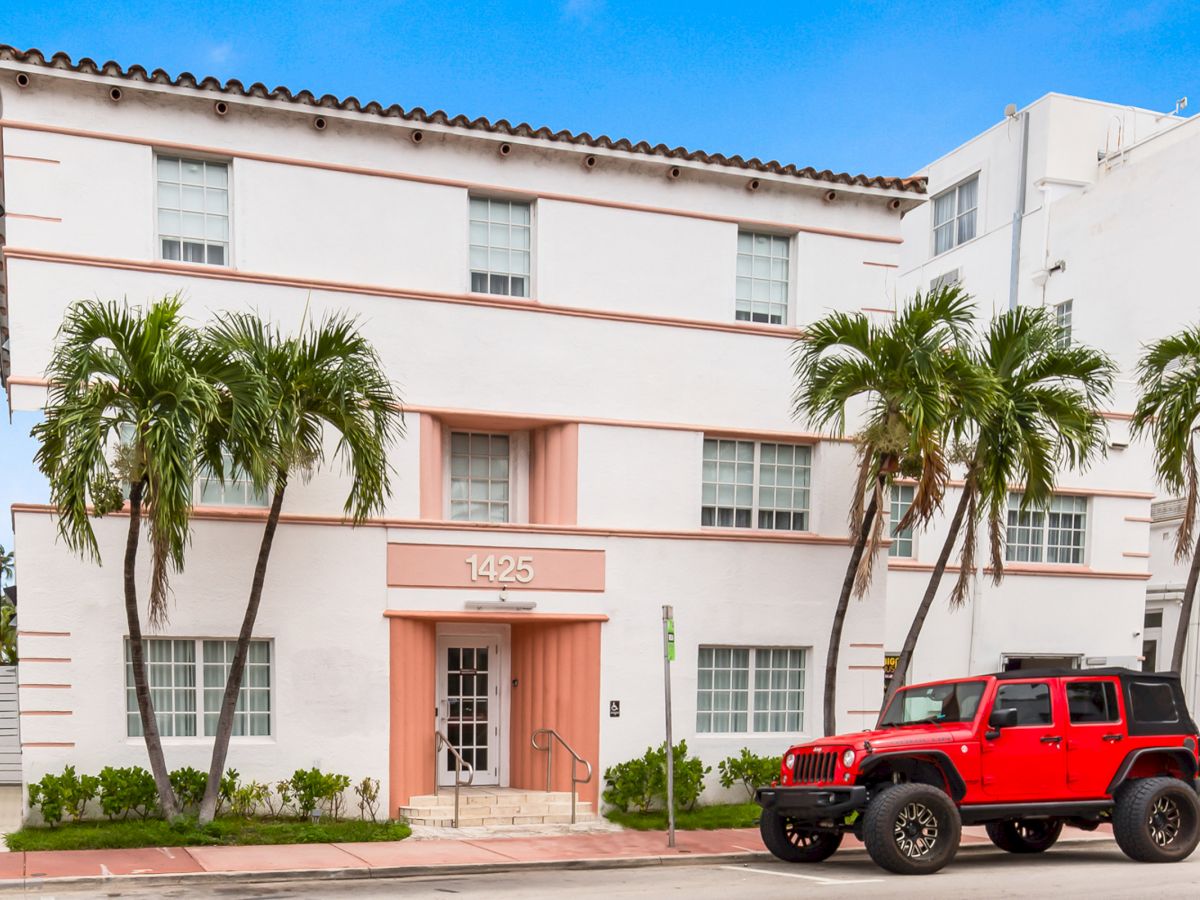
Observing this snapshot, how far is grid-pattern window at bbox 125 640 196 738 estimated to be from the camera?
642 inches

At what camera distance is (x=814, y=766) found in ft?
47.5

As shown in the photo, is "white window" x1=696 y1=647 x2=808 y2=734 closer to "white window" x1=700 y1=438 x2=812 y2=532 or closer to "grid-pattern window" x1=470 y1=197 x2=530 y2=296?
"white window" x1=700 y1=438 x2=812 y2=532

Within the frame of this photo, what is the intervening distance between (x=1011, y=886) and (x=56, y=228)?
13.0 metres

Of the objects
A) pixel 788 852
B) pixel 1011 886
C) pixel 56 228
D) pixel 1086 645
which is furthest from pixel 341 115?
pixel 1086 645

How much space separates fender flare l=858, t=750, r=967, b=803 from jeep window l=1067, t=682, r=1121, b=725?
158cm

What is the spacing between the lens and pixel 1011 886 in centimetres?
1294

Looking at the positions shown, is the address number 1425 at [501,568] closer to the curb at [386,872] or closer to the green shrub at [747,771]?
the green shrub at [747,771]

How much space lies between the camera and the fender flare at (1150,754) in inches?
576

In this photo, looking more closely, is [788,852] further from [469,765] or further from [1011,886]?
[469,765]

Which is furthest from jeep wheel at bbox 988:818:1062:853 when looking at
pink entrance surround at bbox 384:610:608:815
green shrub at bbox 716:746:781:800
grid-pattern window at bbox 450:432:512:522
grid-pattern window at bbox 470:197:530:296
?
grid-pattern window at bbox 470:197:530:296

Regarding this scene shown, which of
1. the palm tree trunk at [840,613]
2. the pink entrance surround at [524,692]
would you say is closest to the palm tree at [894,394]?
the palm tree trunk at [840,613]

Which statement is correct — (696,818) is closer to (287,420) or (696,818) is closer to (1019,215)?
(287,420)

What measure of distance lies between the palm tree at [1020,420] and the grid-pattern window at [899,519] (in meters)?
3.07

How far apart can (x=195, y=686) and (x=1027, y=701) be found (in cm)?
977
